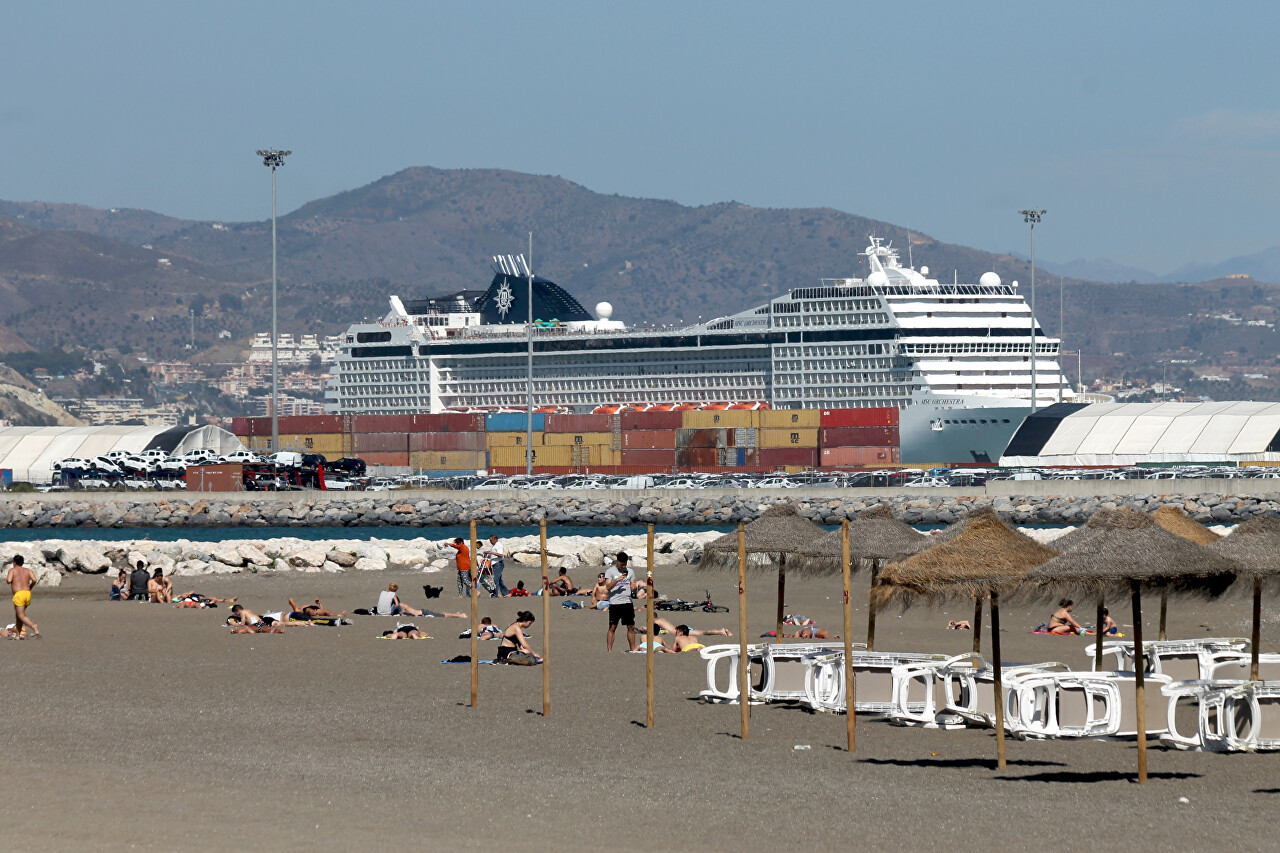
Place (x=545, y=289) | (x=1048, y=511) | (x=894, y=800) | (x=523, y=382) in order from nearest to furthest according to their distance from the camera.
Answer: (x=894, y=800)
(x=1048, y=511)
(x=523, y=382)
(x=545, y=289)

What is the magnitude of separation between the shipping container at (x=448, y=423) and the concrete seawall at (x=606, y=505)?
2027cm

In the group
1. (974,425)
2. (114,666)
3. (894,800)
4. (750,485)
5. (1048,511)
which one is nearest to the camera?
(894,800)

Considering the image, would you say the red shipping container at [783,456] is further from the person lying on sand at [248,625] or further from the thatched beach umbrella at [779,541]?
the thatched beach umbrella at [779,541]

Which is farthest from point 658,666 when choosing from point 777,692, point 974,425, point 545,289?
point 545,289

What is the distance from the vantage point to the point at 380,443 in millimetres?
80188

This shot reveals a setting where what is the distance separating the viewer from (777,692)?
1434 centimetres

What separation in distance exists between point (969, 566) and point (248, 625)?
10445 mm

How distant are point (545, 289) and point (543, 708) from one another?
100811 millimetres

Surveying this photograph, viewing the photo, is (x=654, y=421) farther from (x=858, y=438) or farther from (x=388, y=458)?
(x=388, y=458)

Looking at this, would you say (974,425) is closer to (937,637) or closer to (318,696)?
(937,637)

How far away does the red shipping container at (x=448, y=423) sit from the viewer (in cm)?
7888

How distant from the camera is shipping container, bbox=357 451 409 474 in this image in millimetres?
79500

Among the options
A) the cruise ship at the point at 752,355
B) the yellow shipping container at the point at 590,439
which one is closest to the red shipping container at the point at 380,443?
the yellow shipping container at the point at 590,439

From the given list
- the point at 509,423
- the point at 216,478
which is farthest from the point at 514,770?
the point at 509,423
